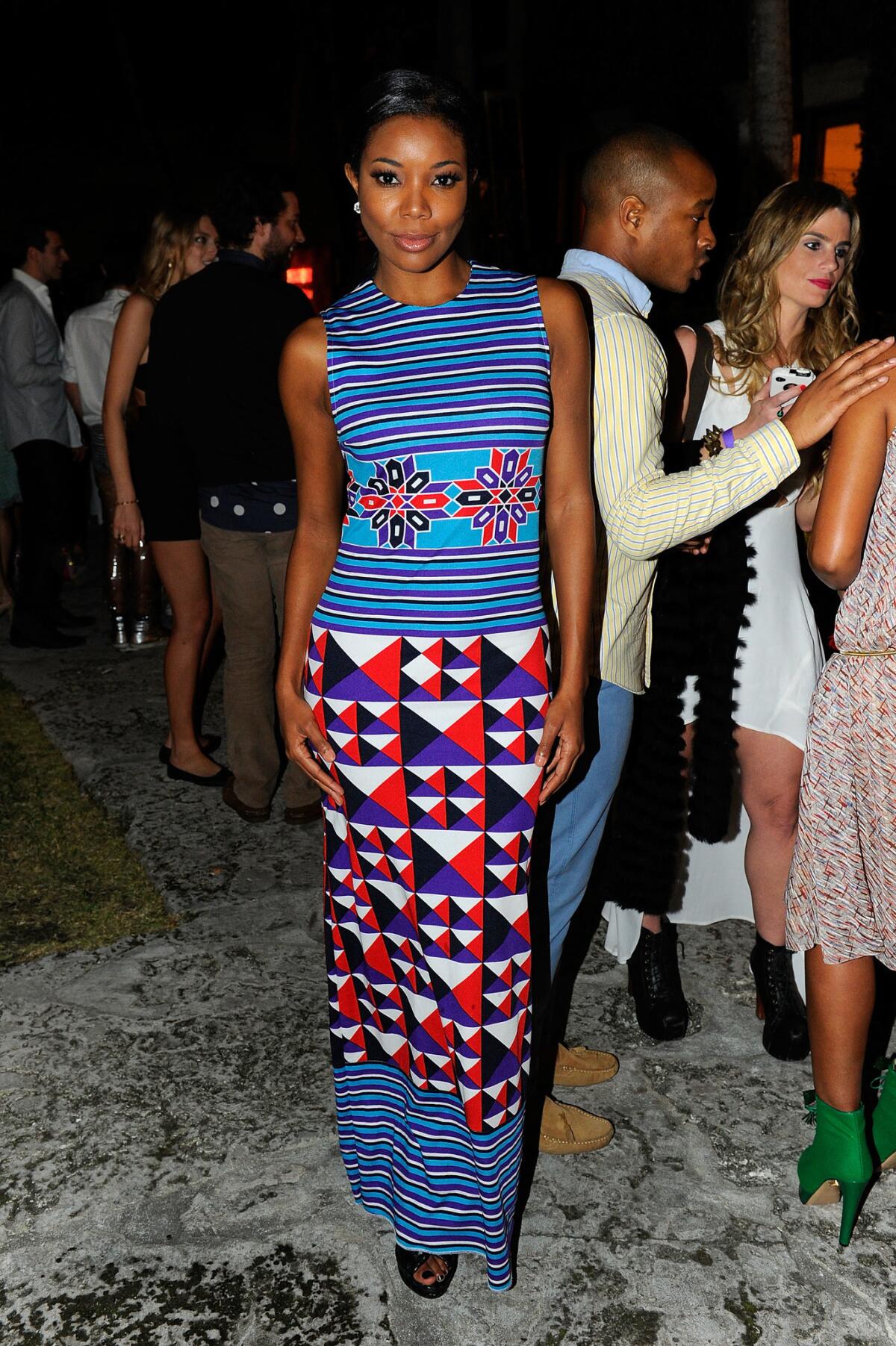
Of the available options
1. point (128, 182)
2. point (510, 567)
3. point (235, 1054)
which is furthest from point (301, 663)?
point (128, 182)

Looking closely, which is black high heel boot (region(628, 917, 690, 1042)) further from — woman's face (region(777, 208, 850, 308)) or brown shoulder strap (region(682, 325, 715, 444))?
woman's face (region(777, 208, 850, 308))

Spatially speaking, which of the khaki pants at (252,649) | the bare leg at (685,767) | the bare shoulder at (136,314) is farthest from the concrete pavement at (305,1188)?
the bare shoulder at (136,314)

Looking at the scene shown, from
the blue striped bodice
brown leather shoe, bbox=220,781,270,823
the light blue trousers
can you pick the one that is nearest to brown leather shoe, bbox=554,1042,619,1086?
the light blue trousers

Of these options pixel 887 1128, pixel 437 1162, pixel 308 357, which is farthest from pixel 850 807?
pixel 308 357

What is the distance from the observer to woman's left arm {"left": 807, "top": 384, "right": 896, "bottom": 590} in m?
2.09

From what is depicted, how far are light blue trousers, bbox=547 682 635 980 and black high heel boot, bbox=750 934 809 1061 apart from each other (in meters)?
0.80

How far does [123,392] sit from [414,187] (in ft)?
10.4

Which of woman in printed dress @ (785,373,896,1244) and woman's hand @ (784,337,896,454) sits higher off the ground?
woman's hand @ (784,337,896,454)

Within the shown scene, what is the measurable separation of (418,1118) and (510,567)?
1087 millimetres

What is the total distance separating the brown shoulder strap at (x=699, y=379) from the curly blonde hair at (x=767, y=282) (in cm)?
4

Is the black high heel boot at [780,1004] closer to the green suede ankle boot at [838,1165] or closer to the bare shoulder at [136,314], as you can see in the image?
the green suede ankle boot at [838,1165]

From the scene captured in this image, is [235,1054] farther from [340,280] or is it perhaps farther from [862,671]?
[340,280]

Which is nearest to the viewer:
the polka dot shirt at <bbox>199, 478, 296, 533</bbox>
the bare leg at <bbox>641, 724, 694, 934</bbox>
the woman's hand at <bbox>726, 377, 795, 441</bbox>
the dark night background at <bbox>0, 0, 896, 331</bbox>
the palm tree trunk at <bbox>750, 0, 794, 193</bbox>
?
the woman's hand at <bbox>726, 377, 795, 441</bbox>

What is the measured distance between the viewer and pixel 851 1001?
2.41m
